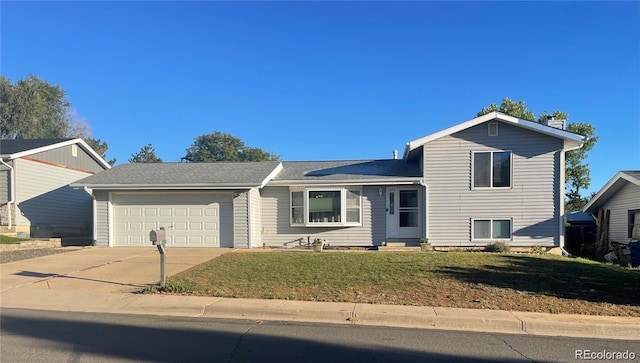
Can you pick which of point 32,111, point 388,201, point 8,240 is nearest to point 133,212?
point 8,240

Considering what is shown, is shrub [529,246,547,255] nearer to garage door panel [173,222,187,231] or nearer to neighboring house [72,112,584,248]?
neighboring house [72,112,584,248]

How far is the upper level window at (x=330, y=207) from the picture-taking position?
1753 cm

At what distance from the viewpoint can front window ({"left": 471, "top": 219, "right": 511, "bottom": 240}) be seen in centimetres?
1700

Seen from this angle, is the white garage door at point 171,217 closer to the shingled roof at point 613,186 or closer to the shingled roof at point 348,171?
the shingled roof at point 348,171

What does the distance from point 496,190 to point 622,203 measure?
676 cm

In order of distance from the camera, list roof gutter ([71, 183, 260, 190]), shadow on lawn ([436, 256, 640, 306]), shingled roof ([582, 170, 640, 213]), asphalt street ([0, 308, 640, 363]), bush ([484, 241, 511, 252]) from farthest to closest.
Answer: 1. shingled roof ([582, 170, 640, 213])
2. roof gutter ([71, 183, 260, 190])
3. bush ([484, 241, 511, 252])
4. shadow on lawn ([436, 256, 640, 306])
5. asphalt street ([0, 308, 640, 363])

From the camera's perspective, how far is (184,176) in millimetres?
17922

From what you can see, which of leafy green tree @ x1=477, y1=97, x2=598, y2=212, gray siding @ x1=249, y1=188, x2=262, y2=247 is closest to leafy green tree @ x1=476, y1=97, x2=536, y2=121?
→ leafy green tree @ x1=477, y1=97, x2=598, y2=212

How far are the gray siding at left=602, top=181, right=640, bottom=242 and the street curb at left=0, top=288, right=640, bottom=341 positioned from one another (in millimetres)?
13393

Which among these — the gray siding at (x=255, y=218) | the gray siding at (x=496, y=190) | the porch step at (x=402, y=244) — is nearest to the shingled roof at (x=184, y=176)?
the gray siding at (x=255, y=218)

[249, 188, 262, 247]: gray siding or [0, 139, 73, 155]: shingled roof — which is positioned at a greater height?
[0, 139, 73, 155]: shingled roof

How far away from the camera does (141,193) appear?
17.2 metres

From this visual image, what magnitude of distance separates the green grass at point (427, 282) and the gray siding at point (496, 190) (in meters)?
4.02

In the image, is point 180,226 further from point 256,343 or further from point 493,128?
point 493,128
